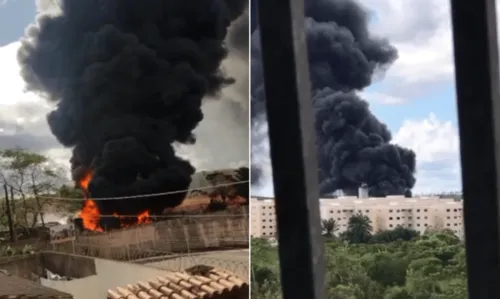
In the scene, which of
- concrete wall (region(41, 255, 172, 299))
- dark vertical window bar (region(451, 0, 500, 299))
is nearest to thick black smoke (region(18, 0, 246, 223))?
concrete wall (region(41, 255, 172, 299))

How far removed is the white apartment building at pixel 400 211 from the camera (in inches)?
95.0

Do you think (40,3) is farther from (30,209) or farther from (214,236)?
(214,236)

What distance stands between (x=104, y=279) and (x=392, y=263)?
1055mm

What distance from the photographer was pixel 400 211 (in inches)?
98.5

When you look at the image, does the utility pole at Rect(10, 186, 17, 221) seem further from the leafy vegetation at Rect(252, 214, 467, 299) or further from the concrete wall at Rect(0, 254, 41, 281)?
the leafy vegetation at Rect(252, 214, 467, 299)

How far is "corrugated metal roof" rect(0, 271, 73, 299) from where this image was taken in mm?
2322

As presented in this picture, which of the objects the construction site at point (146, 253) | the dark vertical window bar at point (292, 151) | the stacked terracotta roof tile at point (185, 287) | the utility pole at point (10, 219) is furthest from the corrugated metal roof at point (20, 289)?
the dark vertical window bar at point (292, 151)

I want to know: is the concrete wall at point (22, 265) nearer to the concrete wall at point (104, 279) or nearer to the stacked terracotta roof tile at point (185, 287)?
the concrete wall at point (104, 279)

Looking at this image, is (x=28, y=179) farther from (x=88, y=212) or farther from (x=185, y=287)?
(x=185, y=287)

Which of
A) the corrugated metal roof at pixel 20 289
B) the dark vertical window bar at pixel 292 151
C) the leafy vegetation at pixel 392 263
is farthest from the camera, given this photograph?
the leafy vegetation at pixel 392 263

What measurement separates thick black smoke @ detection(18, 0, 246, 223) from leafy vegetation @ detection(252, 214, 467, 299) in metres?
0.65

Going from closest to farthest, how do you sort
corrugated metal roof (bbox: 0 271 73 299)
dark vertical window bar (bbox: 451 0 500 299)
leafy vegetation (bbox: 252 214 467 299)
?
dark vertical window bar (bbox: 451 0 500 299) < corrugated metal roof (bbox: 0 271 73 299) < leafy vegetation (bbox: 252 214 467 299)

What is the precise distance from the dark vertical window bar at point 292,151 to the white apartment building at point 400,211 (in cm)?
115

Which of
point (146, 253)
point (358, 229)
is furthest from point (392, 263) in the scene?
point (146, 253)
